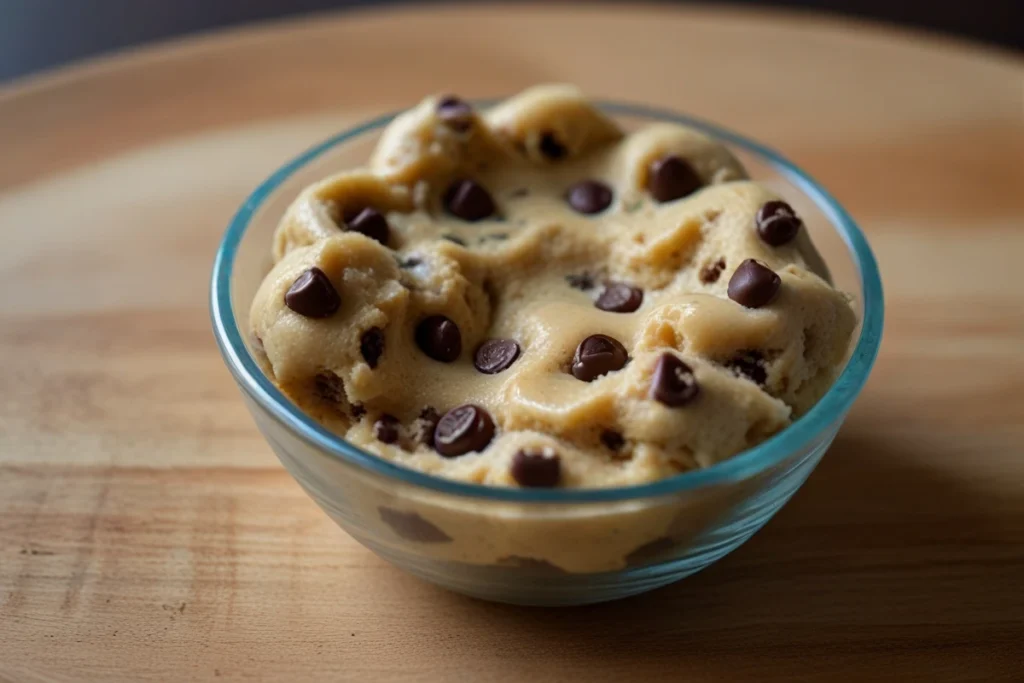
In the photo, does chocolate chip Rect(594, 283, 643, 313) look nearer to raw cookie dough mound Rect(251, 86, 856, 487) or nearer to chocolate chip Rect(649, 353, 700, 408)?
raw cookie dough mound Rect(251, 86, 856, 487)

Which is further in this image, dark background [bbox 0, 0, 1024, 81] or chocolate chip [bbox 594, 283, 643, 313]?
dark background [bbox 0, 0, 1024, 81]

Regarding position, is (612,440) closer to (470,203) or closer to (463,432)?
(463,432)

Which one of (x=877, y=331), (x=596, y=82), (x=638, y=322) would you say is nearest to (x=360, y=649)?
(x=638, y=322)

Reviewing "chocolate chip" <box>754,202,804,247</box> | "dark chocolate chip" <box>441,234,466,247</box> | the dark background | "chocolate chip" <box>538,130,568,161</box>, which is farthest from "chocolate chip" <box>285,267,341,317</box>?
the dark background

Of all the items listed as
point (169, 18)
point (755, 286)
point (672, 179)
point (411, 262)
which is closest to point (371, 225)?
point (411, 262)

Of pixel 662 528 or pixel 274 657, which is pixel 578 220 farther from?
pixel 274 657

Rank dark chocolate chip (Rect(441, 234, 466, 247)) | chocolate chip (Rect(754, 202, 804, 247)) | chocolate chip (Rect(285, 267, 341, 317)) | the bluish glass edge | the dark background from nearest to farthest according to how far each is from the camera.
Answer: the bluish glass edge → chocolate chip (Rect(285, 267, 341, 317)) → chocolate chip (Rect(754, 202, 804, 247)) → dark chocolate chip (Rect(441, 234, 466, 247)) → the dark background

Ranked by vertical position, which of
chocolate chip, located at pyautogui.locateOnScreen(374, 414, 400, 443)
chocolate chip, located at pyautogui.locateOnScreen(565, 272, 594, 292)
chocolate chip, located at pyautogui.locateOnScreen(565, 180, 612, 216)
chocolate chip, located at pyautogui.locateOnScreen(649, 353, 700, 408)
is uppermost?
chocolate chip, located at pyautogui.locateOnScreen(649, 353, 700, 408)
